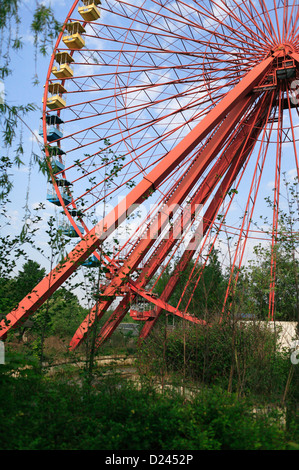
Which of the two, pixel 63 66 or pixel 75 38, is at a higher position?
pixel 75 38

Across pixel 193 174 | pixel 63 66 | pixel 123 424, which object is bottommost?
pixel 123 424

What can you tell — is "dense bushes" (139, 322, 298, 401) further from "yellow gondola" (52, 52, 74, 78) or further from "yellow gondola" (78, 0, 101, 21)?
"yellow gondola" (78, 0, 101, 21)

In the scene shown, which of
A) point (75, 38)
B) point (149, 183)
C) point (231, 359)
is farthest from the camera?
point (75, 38)

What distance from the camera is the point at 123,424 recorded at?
4.70 meters

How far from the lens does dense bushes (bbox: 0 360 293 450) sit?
13.3 feet

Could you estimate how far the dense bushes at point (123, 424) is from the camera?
404 centimetres

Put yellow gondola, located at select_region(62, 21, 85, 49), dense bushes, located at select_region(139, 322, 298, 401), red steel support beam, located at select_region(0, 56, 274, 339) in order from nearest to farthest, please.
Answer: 1. dense bushes, located at select_region(139, 322, 298, 401)
2. red steel support beam, located at select_region(0, 56, 274, 339)
3. yellow gondola, located at select_region(62, 21, 85, 49)

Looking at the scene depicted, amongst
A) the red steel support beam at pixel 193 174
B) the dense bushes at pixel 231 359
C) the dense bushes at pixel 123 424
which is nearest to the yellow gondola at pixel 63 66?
the red steel support beam at pixel 193 174

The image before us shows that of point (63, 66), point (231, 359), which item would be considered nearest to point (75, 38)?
point (63, 66)

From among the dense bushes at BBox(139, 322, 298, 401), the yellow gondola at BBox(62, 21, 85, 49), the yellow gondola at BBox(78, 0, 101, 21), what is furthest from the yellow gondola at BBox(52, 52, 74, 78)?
the dense bushes at BBox(139, 322, 298, 401)

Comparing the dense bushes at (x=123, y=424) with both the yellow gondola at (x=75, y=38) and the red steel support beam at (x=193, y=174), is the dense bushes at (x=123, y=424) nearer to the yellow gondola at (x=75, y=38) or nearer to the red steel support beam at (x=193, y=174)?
the red steel support beam at (x=193, y=174)

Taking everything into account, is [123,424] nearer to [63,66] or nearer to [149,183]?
[149,183]

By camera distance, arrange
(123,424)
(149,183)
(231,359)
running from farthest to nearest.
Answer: (149,183) → (231,359) → (123,424)

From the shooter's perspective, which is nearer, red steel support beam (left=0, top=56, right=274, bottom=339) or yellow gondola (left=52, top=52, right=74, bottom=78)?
red steel support beam (left=0, top=56, right=274, bottom=339)
